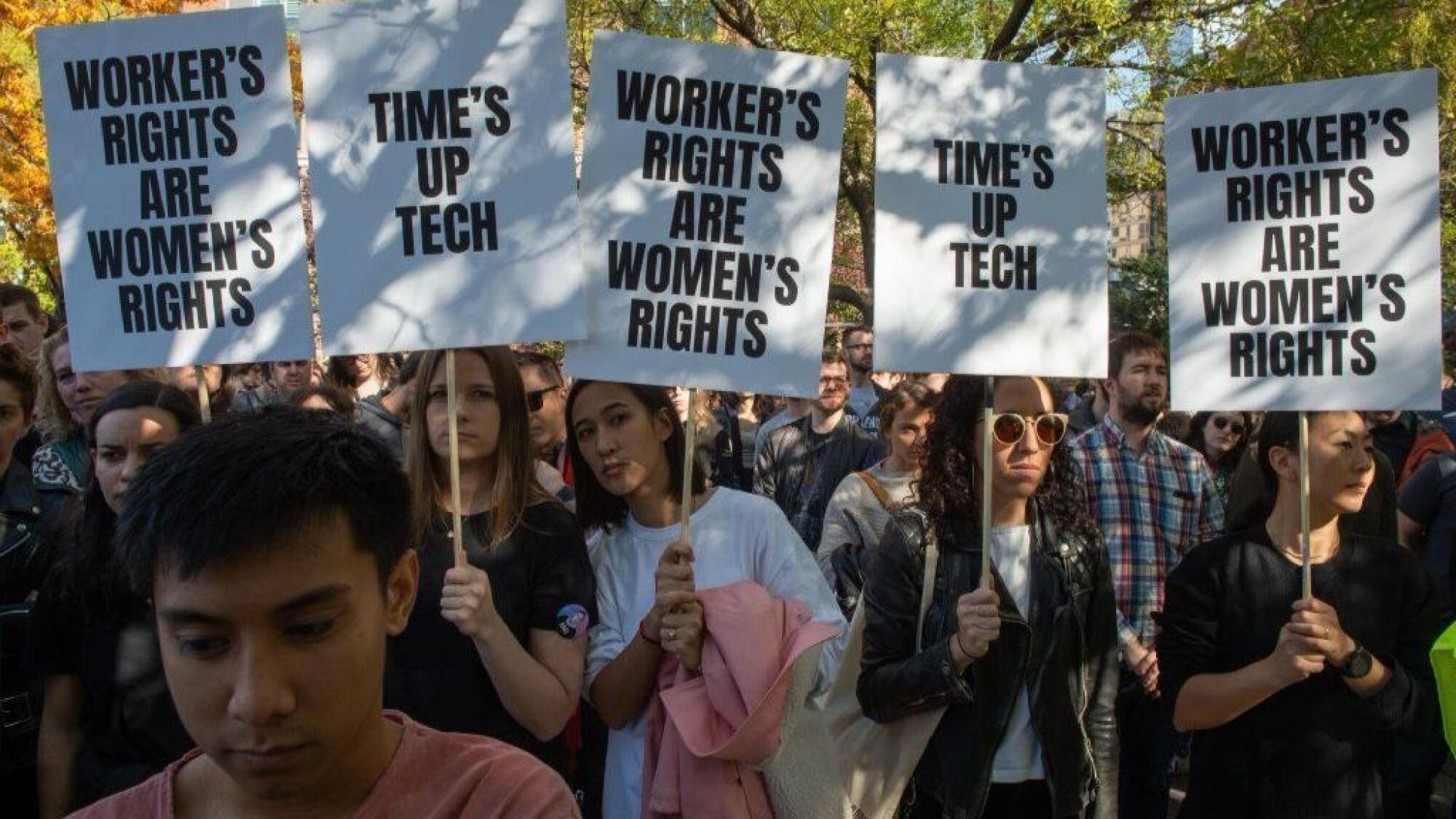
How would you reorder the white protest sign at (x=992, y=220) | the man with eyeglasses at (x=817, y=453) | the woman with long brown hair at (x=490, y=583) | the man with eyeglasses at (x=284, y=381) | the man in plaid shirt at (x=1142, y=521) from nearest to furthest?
the woman with long brown hair at (x=490, y=583) → the white protest sign at (x=992, y=220) → the man in plaid shirt at (x=1142, y=521) → the man with eyeglasses at (x=284, y=381) → the man with eyeglasses at (x=817, y=453)

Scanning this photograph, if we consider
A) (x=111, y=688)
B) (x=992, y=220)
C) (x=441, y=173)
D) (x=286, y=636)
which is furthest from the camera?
(x=992, y=220)

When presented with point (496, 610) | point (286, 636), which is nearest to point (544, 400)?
point (496, 610)

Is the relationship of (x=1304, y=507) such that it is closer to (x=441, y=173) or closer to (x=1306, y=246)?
(x=1306, y=246)

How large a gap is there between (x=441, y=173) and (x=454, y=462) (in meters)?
0.81

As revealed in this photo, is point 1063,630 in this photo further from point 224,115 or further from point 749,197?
point 224,115

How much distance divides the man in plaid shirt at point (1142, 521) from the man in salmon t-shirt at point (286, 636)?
143 inches

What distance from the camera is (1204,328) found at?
3.78 metres

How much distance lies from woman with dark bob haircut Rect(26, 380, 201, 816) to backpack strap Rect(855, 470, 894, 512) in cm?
296

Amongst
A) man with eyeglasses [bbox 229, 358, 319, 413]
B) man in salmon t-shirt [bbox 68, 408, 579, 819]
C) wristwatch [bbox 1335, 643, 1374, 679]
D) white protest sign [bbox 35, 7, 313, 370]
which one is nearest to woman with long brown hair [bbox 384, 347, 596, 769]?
white protest sign [bbox 35, 7, 313, 370]

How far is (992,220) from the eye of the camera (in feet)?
12.4

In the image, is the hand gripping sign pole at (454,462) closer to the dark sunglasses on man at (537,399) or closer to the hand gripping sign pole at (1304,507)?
the hand gripping sign pole at (1304,507)

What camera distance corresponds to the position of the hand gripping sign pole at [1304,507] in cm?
339

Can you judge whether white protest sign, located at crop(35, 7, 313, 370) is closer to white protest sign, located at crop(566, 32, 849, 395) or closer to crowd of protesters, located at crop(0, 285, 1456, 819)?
crowd of protesters, located at crop(0, 285, 1456, 819)

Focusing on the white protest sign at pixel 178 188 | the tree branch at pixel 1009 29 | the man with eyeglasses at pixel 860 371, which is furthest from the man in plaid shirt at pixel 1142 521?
the tree branch at pixel 1009 29
